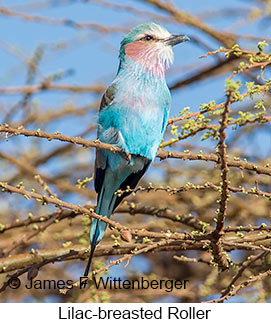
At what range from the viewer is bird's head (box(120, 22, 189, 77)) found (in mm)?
4266

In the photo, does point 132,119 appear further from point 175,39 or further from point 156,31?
point 156,31

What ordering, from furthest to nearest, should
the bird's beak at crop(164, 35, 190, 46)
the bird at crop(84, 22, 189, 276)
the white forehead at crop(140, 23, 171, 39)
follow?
the white forehead at crop(140, 23, 171, 39) → the bird's beak at crop(164, 35, 190, 46) → the bird at crop(84, 22, 189, 276)

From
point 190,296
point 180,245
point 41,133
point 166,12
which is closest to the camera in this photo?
point 41,133

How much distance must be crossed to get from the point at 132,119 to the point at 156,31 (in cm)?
88

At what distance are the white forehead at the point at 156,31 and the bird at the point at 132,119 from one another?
3cm

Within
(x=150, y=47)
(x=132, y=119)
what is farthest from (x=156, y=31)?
(x=132, y=119)

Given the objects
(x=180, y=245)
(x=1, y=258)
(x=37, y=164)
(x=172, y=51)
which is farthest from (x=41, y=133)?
(x=37, y=164)

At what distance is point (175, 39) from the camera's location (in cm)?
427

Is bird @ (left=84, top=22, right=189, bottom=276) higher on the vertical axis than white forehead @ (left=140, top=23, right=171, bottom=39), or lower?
lower

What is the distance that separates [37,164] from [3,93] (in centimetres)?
77

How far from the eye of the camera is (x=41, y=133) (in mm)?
2510

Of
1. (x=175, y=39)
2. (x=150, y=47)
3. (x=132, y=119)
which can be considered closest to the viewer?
(x=132, y=119)

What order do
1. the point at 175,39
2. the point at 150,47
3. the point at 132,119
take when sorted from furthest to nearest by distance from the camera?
the point at 150,47 → the point at 175,39 → the point at 132,119
